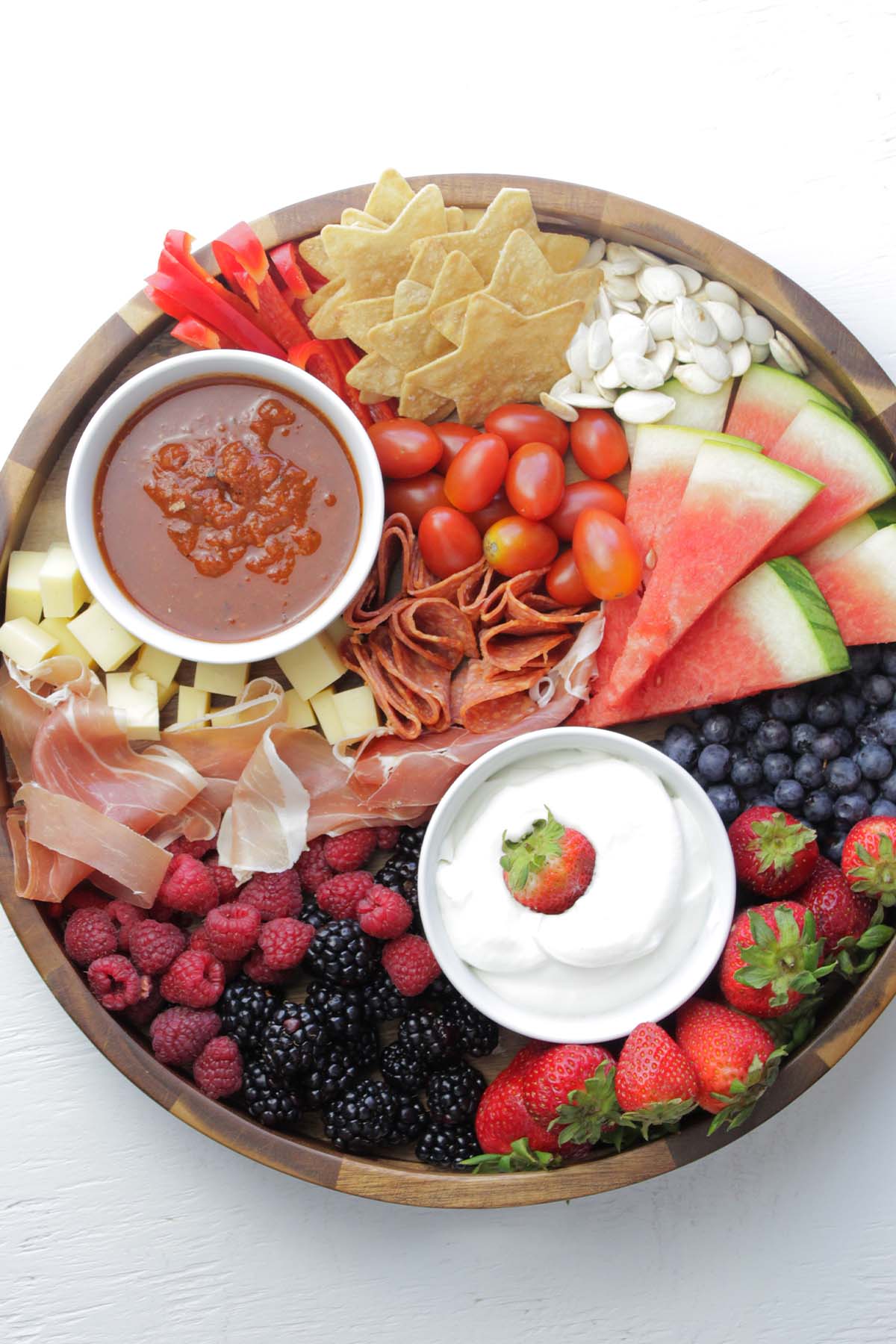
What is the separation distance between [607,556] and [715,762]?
523mm

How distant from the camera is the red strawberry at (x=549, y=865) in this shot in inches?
83.8

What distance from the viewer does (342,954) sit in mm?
2342

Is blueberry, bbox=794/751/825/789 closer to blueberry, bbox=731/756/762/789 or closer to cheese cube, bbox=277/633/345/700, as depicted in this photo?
blueberry, bbox=731/756/762/789

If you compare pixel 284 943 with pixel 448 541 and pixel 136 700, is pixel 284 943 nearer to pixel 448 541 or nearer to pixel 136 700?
pixel 136 700

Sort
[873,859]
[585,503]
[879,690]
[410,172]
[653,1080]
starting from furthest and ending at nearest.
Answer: [410,172], [585,503], [879,690], [873,859], [653,1080]

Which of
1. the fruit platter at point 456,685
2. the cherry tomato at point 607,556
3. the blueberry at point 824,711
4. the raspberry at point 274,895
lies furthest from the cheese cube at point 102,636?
the blueberry at point 824,711

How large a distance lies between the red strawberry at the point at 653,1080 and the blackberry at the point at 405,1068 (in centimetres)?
46

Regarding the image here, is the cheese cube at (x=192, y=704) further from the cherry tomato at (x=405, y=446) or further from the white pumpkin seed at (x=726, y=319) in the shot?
the white pumpkin seed at (x=726, y=319)

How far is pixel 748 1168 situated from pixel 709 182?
2453mm

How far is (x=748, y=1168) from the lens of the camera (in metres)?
2.64

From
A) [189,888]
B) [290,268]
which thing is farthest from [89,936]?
[290,268]

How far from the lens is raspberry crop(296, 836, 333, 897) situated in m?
2.50

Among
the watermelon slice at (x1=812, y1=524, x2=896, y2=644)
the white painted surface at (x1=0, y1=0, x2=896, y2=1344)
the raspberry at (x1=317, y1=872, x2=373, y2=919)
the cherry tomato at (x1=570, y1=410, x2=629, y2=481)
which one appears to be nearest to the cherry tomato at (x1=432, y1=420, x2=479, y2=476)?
the cherry tomato at (x1=570, y1=410, x2=629, y2=481)

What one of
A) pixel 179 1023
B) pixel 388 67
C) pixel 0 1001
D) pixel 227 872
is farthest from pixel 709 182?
pixel 0 1001
